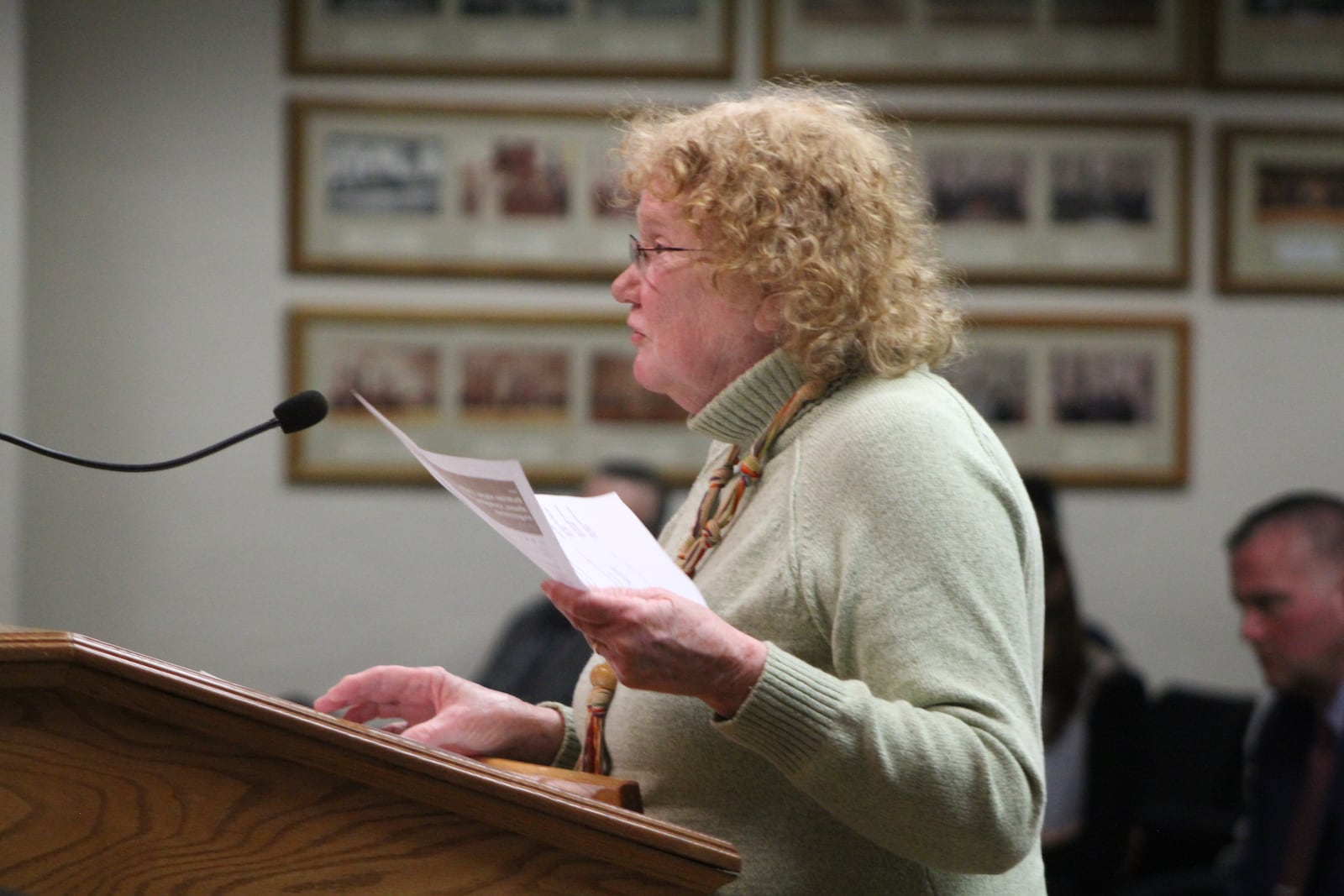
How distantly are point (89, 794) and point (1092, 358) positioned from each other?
3.76m

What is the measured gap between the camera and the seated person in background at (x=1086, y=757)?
3297mm

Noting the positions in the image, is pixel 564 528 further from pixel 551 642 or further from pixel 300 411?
pixel 551 642

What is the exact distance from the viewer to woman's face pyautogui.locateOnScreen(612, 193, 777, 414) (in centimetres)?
138

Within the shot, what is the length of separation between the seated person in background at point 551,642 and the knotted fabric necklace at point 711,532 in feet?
7.26

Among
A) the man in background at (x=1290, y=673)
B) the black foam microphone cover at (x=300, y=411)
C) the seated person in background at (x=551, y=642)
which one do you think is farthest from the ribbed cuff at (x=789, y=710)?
the seated person in background at (x=551, y=642)

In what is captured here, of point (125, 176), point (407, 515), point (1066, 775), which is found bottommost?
point (1066, 775)

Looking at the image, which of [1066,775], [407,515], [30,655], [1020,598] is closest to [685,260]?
[1020,598]

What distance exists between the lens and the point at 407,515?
4238mm

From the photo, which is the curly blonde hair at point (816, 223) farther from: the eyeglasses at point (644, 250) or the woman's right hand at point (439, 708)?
the woman's right hand at point (439, 708)

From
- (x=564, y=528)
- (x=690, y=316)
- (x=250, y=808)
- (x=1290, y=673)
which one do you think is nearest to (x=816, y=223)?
(x=690, y=316)

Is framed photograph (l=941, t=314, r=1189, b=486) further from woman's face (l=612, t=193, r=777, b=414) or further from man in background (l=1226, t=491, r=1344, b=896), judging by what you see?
woman's face (l=612, t=193, r=777, b=414)

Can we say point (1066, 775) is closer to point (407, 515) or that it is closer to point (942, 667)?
point (407, 515)

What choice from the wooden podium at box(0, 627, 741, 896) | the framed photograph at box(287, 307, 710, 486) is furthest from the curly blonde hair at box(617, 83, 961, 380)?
the framed photograph at box(287, 307, 710, 486)

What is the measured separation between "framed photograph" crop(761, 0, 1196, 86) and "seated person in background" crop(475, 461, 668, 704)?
1.27m
